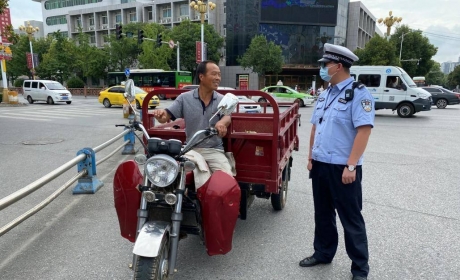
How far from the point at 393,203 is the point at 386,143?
16.3ft

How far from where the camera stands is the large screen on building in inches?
1817

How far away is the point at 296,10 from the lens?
46.2m

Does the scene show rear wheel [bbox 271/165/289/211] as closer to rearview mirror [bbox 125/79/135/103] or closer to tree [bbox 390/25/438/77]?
rearview mirror [bbox 125/79/135/103]

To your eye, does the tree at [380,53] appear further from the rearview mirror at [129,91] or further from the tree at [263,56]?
the rearview mirror at [129,91]

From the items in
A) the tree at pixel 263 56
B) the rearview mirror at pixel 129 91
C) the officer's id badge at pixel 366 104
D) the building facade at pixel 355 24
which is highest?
the building facade at pixel 355 24

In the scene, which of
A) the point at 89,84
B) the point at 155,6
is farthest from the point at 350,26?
the point at 89,84

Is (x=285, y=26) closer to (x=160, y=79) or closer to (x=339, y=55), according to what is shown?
(x=160, y=79)

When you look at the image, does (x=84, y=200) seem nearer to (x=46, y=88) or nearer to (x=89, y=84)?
(x=46, y=88)

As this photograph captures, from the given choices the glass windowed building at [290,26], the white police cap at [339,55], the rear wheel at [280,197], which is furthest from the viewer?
the glass windowed building at [290,26]

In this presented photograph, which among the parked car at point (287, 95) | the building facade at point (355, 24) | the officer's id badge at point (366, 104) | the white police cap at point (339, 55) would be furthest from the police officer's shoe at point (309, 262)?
the building facade at point (355, 24)

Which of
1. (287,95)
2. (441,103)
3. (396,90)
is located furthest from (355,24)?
(396,90)

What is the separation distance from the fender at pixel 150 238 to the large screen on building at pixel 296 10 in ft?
157

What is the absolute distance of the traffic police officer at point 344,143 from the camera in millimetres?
2512

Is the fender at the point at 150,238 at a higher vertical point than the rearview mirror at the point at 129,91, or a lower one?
lower
